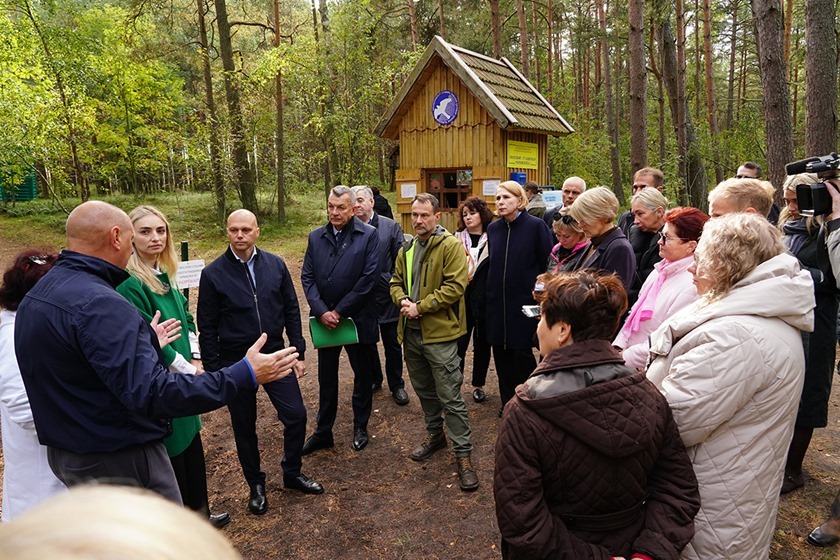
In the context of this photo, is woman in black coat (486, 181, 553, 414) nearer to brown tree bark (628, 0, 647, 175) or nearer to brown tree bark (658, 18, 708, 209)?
brown tree bark (628, 0, 647, 175)

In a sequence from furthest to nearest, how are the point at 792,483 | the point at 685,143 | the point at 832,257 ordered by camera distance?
the point at 685,143
the point at 792,483
the point at 832,257

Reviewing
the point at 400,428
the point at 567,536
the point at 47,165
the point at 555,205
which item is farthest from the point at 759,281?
the point at 47,165

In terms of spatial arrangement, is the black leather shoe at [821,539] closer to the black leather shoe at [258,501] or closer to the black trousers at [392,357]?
the black leather shoe at [258,501]

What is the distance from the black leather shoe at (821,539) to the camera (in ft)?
10.5

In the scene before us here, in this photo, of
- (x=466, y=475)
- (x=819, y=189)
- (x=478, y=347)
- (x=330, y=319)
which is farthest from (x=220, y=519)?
(x=819, y=189)

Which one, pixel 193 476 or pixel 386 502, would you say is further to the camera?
pixel 386 502

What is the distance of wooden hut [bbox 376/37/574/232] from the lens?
8812 mm

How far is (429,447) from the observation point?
4.56 m

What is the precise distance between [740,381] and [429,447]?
3008mm

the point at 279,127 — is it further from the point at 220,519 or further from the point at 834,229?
the point at 834,229

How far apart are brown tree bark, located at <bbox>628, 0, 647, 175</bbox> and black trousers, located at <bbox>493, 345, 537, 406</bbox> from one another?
6017 mm

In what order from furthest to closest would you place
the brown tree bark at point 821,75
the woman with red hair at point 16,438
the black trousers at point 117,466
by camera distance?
1. the brown tree bark at point 821,75
2. the woman with red hair at point 16,438
3. the black trousers at point 117,466

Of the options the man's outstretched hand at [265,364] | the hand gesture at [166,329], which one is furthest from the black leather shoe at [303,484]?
the man's outstretched hand at [265,364]

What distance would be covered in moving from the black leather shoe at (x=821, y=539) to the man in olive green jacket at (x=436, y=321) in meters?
2.15
